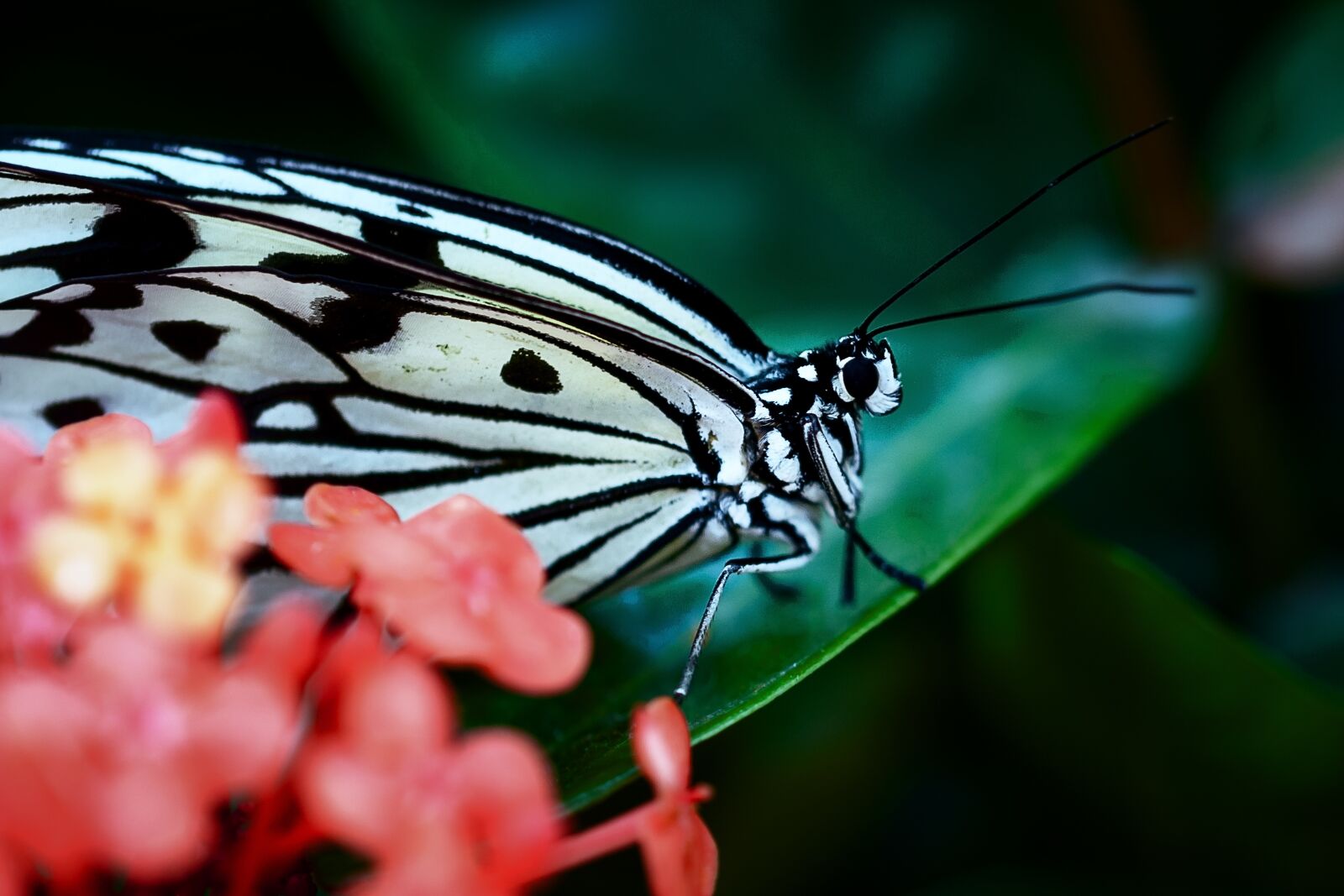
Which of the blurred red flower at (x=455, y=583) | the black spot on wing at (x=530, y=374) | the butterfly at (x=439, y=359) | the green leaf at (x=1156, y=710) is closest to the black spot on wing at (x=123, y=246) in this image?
the butterfly at (x=439, y=359)

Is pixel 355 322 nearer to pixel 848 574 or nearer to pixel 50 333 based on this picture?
pixel 50 333

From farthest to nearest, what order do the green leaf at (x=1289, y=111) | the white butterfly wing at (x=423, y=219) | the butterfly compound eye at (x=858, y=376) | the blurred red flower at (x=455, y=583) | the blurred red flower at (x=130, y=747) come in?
the green leaf at (x=1289, y=111), the butterfly compound eye at (x=858, y=376), the white butterfly wing at (x=423, y=219), the blurred red flower at (x=455, y=583), the blurred red flower at (x=130, y=747)

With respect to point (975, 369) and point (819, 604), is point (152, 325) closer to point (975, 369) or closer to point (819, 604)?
point (819, 604)

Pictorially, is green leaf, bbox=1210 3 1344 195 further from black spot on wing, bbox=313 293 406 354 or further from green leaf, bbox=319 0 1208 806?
black spot on wing, bbox=313 293 406 354

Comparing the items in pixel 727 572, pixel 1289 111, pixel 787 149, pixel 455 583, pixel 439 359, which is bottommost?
pixel 455 583

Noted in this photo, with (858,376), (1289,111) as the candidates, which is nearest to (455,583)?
(858,376)

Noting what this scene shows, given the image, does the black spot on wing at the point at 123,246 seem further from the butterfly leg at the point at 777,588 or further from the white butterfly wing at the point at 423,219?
the butterfly leg at the point at 777,588

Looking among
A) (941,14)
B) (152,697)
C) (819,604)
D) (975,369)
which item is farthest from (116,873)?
(941,14)
